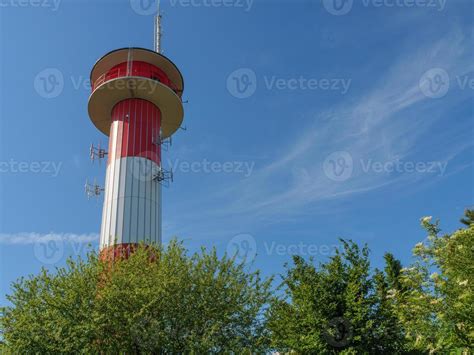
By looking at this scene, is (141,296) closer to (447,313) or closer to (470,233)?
(447,313)

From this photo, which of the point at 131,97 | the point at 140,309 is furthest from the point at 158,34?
the point at 140,309

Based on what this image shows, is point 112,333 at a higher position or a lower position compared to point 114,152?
lower

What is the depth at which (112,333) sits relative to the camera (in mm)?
18703

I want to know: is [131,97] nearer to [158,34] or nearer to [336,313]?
[158,34]

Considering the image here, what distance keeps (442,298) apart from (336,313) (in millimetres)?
5283

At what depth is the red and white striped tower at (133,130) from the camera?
26422 mm

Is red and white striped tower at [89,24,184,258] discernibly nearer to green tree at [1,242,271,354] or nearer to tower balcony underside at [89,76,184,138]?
tower balcony underside at [89,76,184,138]

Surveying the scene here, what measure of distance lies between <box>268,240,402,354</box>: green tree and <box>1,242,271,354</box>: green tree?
1.39 meters

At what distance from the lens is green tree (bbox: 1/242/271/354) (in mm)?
18219

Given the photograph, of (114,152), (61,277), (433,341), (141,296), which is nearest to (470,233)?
(433,341)

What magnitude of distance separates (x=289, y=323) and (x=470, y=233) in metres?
10.1

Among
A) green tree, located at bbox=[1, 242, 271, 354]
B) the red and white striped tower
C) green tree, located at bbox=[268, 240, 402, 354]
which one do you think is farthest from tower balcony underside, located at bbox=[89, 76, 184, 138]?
green tree, located at bbox=[268, 240, 402, 354]

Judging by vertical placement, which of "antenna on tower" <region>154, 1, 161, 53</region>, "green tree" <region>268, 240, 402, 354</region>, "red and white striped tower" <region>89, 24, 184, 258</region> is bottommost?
"green tree" <region>268, 240, 402, 354</region>

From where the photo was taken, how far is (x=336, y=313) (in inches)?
738
